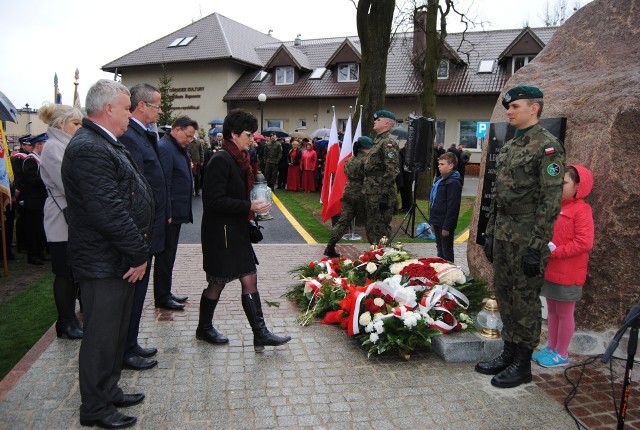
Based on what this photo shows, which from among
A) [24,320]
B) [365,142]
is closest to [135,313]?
[24,320]

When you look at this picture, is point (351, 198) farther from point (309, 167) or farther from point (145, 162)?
point (309, 167)

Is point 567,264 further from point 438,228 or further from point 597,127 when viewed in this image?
point 438,228

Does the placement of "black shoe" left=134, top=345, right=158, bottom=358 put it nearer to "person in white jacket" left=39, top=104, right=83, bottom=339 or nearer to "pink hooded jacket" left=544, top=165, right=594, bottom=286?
"person in white jacket" left=39, top=104, right=83, bottom=339

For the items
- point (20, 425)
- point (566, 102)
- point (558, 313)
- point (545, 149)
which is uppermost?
point (566, 102)

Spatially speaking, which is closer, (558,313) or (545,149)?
(545,149)

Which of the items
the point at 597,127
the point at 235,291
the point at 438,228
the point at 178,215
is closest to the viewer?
the point at 597,127

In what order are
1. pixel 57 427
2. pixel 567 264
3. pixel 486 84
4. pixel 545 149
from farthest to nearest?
pixel 486 84 < pixel 567 264 < pixel 545 149 < pixel 57 427

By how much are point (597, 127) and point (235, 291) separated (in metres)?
4.35

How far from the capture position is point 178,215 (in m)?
5.75

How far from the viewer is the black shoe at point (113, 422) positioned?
332cm

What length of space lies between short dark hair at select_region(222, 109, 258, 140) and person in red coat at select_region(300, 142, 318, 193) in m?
14.9

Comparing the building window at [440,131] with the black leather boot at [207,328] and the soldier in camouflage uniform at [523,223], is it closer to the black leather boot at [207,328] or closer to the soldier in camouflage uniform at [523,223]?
the soldier in camouflage uniform at [523,223]

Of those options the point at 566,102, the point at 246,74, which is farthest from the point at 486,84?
the point at 566,102

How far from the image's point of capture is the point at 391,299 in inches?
200
